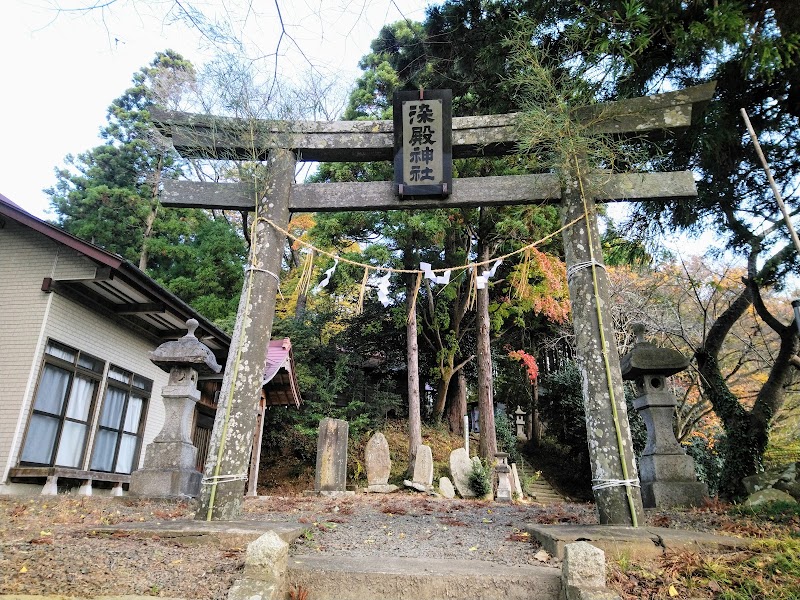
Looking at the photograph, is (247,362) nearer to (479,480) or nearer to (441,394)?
(479,480)

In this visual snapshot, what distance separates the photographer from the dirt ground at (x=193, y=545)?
2.73m

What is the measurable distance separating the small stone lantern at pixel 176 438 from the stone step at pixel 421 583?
4.19m

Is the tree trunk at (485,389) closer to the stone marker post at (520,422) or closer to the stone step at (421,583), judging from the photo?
the stone marker post at (520,422)

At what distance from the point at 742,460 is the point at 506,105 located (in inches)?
255

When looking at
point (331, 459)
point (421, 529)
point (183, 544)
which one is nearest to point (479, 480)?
point (331, 459)

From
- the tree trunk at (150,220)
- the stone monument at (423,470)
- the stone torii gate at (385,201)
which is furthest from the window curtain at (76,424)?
the tree trunk at (150,220)

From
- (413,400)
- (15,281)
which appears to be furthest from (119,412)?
(413,400)

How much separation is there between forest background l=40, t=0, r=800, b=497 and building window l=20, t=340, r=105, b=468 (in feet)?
12.9

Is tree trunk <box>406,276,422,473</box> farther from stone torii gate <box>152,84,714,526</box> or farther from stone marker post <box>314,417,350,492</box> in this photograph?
stone torii gate <box>152,84,714,526</box>

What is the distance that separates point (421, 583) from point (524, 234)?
11.6 meters

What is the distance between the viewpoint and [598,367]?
4.62 m

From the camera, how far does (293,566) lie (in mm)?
3143

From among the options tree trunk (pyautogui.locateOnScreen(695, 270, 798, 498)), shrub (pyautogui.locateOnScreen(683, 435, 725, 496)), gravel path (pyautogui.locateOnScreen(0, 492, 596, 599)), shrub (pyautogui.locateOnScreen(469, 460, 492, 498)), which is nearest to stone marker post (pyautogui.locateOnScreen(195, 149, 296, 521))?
gravel path (pyautogui.locateOnScreen(0, 492, 596, 599))

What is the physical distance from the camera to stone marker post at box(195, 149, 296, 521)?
14.2 feet
